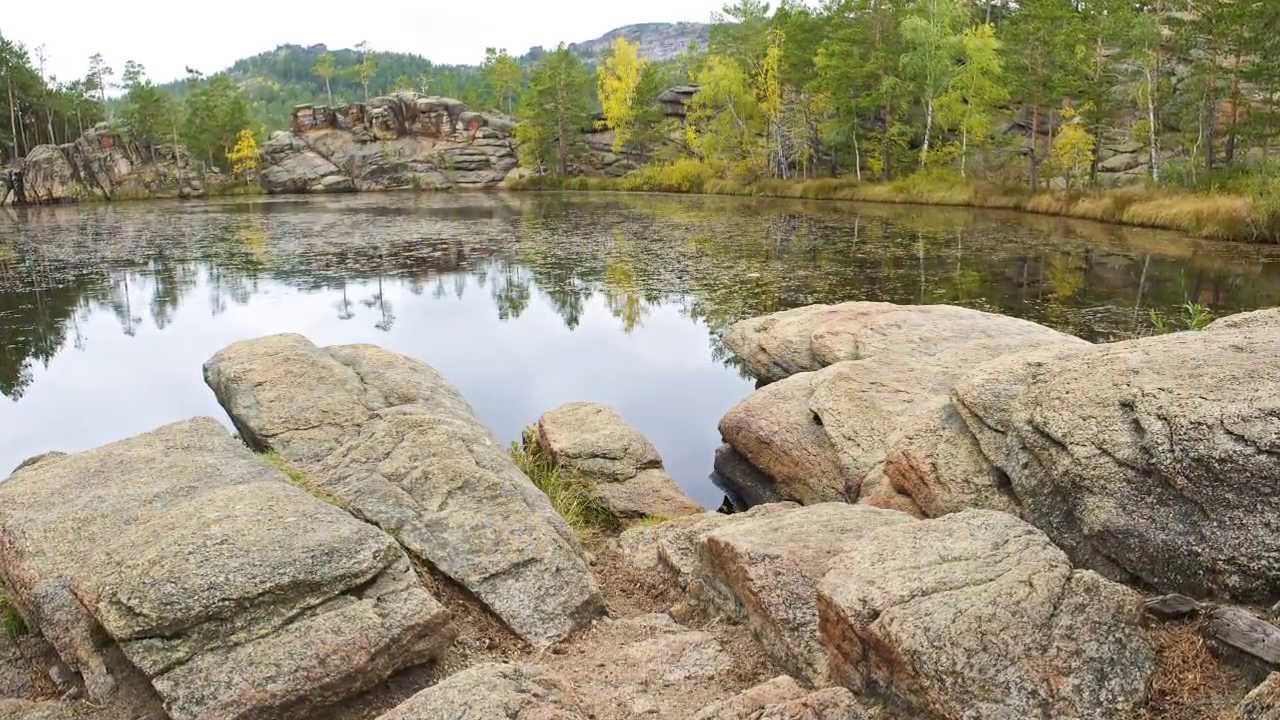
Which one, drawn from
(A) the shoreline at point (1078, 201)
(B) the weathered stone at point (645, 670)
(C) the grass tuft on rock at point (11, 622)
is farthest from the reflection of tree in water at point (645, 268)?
(B) the weathered stone at point (645, 670)

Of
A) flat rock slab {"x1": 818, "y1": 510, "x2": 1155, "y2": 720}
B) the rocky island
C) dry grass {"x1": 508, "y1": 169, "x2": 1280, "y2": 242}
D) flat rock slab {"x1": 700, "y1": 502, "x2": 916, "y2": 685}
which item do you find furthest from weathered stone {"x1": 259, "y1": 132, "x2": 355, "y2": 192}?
flat rock slab {"x1": 818, "y1": 510, "x2": 1155, "y2": 720}

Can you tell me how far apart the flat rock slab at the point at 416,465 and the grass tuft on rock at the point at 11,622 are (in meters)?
2.21

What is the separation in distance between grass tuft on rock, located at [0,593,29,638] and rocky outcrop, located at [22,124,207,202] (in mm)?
81336

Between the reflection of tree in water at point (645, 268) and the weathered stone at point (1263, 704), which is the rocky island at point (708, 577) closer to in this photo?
the weathered stone at point (1263, 704)

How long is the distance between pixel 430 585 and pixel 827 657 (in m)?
2.93

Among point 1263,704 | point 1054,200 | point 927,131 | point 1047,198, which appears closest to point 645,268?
point 1263,704

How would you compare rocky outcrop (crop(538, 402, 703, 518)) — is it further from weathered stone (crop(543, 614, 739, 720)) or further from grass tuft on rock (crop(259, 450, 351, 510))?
weathered stone (crop(543, 614, 739, 720))

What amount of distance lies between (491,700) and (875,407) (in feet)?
20.4

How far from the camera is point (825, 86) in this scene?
55.3 metres

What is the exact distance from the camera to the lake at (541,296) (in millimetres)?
14641

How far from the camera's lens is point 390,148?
9000 centimetres

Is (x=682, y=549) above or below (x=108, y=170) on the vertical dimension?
below

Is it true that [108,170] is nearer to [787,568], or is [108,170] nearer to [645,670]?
[645,670]

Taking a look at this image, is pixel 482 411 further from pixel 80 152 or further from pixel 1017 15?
pixel 80 152
